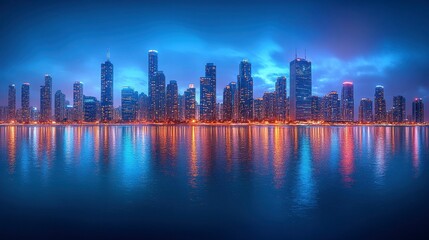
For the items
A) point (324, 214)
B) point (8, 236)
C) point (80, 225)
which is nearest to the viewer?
point (8, 236)

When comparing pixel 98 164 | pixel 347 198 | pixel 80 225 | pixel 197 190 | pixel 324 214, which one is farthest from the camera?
pixel 98 164

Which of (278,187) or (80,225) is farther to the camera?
(278,187)

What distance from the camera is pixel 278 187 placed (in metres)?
20.7

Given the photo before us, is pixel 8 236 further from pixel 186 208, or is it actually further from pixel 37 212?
pixel 186 208

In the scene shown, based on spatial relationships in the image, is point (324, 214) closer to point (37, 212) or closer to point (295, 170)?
point (295, 170)

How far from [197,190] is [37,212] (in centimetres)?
897

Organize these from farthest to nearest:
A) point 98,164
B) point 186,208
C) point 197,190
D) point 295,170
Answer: point 98,164, point 295,170, point 197,190, point 186,208

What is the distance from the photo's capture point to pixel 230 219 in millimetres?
15086

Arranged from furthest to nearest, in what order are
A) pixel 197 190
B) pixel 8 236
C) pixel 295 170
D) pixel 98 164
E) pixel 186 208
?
1. pixel 98 164
2. pixel 295 170
3. pixel 197 190
4. pixel 186 208
5. pixel 8 236

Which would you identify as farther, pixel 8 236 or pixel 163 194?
pixel 163 194

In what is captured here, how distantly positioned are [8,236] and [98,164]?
57.1 feet

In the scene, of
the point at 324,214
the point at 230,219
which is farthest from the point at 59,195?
the point at 324,214

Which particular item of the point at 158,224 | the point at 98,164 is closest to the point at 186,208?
the point at 158,224

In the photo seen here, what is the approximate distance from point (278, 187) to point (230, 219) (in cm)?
661
